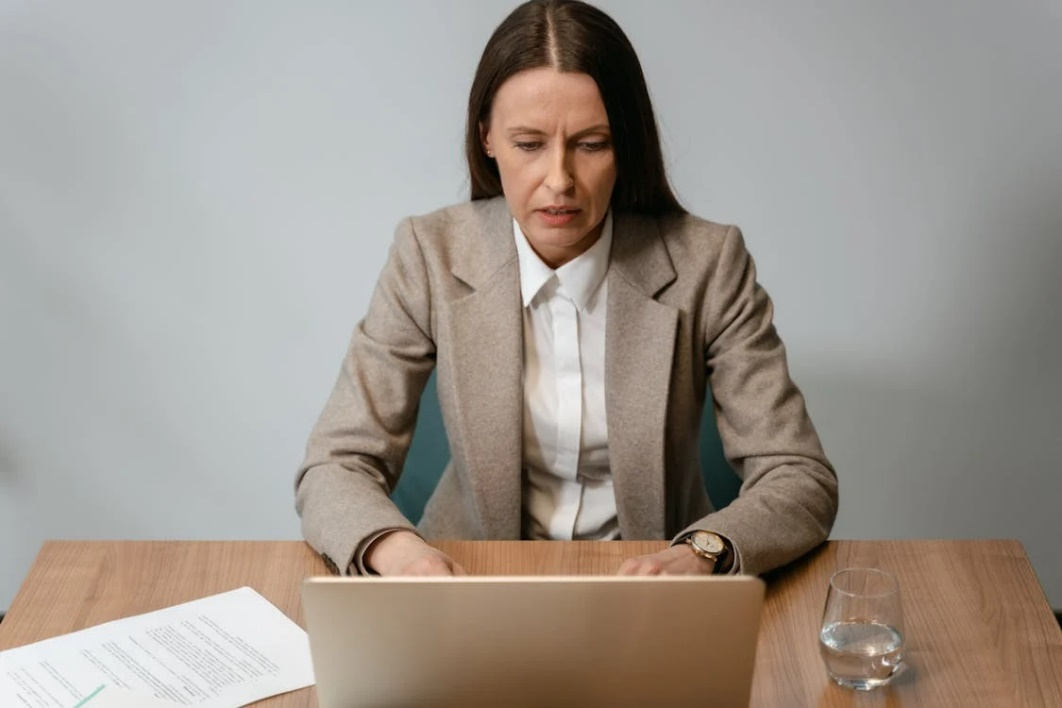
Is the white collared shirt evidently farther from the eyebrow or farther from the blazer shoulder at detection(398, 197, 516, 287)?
the eyebrow

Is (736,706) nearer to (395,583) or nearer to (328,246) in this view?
(395,583)

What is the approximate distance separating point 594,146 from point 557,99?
0.29 ft

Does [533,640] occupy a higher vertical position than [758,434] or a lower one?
higher

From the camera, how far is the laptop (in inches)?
42.1

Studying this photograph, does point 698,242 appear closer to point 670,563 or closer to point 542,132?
point 542,132

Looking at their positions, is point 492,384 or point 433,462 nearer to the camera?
point 492,384

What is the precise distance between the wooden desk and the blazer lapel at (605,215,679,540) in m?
0.27

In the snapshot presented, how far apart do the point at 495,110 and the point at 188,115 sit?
1036 millimetres

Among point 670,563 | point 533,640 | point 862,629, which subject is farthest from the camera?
point 670,563

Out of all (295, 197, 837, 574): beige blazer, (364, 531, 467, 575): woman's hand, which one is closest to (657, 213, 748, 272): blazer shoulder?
(295, 197, 837, 574): beige blazer

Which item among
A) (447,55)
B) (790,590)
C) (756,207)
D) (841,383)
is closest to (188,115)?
(447,55)

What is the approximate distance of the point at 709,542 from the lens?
1618mm

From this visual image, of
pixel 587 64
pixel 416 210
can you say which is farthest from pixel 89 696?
pixel 416 210

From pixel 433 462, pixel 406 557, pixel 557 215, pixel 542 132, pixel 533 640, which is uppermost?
pixel 542 132
